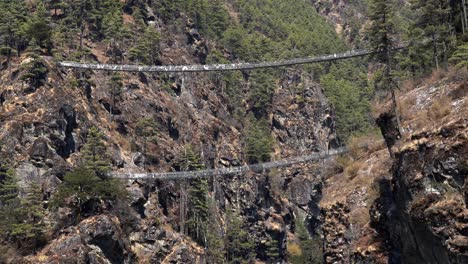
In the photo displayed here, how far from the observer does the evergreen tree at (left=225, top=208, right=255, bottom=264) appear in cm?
6711

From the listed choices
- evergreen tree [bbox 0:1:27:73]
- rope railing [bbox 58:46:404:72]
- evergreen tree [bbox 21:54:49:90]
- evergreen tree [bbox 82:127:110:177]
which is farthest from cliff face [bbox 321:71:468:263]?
evergreen tree [bbox 0:1:27:73]

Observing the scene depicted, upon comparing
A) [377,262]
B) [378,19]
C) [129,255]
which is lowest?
[377,262]

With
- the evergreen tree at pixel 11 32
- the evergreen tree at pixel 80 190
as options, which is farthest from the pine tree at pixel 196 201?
the evergreen tree at pixel 11 32

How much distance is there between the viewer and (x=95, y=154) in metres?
54.5

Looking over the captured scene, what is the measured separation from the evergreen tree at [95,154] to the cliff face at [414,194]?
90.3ft

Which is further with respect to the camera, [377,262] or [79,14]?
[79,14]

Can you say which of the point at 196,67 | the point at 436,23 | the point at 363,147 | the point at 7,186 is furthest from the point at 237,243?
the point at 436,23

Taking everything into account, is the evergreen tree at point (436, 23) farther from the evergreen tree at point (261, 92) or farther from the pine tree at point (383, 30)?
the evergreen tree at point (261, 92)

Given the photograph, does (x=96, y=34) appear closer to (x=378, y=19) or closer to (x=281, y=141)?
(x=281, y=141)

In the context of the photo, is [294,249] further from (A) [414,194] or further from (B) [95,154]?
(A) [414,194]

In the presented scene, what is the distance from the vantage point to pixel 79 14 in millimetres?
78812

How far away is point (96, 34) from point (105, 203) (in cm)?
3522

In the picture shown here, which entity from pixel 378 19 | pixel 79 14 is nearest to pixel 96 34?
pixel 79 14

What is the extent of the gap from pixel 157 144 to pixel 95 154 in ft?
43.0
